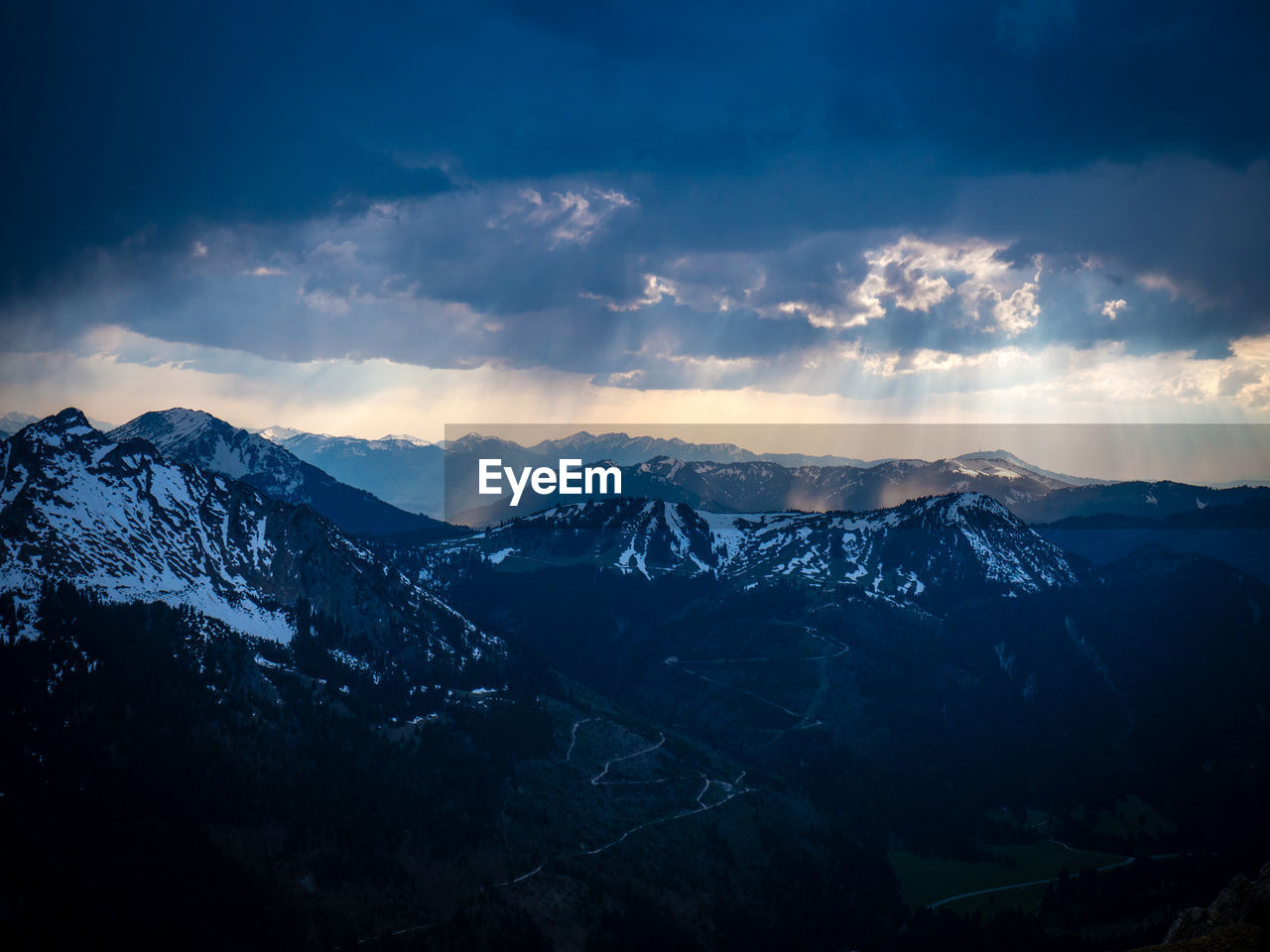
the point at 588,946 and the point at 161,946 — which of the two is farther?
the point at 588,946

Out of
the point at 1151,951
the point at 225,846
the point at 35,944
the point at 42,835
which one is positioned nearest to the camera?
the point at 1151,951

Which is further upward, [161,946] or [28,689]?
[28,689]

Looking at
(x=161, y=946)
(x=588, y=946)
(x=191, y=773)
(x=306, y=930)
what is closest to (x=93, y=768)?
(x=191, y=773)

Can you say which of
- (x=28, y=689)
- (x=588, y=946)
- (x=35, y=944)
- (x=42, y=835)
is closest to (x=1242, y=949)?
(x=588, y=946)

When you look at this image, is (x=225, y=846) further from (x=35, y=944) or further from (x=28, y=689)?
(x=28, y=689)

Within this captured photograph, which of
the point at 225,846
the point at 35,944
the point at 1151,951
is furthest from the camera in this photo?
the point at 225,846

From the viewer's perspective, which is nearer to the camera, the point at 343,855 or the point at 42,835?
the point at 42,835

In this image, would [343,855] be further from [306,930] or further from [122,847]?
[122,847]

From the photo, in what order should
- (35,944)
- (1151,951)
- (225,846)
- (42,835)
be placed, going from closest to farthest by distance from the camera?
1. (1151,951)
2. (35,944)
3. (42,835)
4. (225,846)

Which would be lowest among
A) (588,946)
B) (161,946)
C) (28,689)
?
(588,946)
